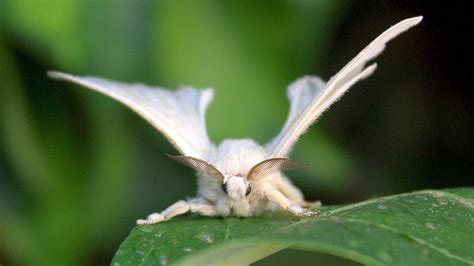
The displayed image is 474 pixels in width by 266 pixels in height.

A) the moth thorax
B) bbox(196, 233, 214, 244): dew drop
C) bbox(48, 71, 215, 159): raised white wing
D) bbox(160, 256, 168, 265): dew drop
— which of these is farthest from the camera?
bbox(48, 71, 215, 159): raised white wing

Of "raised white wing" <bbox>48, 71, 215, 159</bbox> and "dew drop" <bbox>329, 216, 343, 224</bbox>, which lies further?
"raised white wing" <bbox>48, 71, 215, 159</bbox>

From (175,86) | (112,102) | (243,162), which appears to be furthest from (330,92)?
(112,102)

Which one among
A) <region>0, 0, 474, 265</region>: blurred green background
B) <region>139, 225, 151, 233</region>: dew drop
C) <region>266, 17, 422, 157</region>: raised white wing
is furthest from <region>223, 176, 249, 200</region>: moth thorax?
<region>0, 0, 474, 265</region>: blurred green background

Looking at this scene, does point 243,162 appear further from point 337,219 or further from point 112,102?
point 112,102

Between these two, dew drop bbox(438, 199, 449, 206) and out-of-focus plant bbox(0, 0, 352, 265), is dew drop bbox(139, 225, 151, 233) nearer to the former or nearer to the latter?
dew drop bbox(438, 199, 449, 206)

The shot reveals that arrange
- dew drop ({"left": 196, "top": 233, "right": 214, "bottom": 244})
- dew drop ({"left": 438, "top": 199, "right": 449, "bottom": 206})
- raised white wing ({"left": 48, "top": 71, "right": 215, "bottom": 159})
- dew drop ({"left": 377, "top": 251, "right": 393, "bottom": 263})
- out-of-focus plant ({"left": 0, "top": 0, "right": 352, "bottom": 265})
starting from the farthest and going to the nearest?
out-of-focus plant ({"left": 0, "top": 0, "right": 352, "bottom": 265}) < raised white wing ({"left": 48, "top": 71, "right": 215, "bottom": 159}) < dew drop ({"left": 438, "top": 199, "right": 449, "bottom": 206}) < dew drop ({"left": 196, "top": 233, "right": 214, "bottom": 244}) < dew drop ({"left": 377, "top": 251, "right": 393, "bottom": 263})

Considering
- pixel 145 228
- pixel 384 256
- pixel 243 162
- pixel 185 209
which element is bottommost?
pixel 384 256

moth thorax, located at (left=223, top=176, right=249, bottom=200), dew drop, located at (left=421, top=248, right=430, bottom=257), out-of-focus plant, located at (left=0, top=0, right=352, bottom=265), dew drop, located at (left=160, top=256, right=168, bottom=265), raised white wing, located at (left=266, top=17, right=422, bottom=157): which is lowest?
dew drop, located at (left=421, top=248, right=430, bottom=257)

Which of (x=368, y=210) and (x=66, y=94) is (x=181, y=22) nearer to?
(x=66, y=94)
